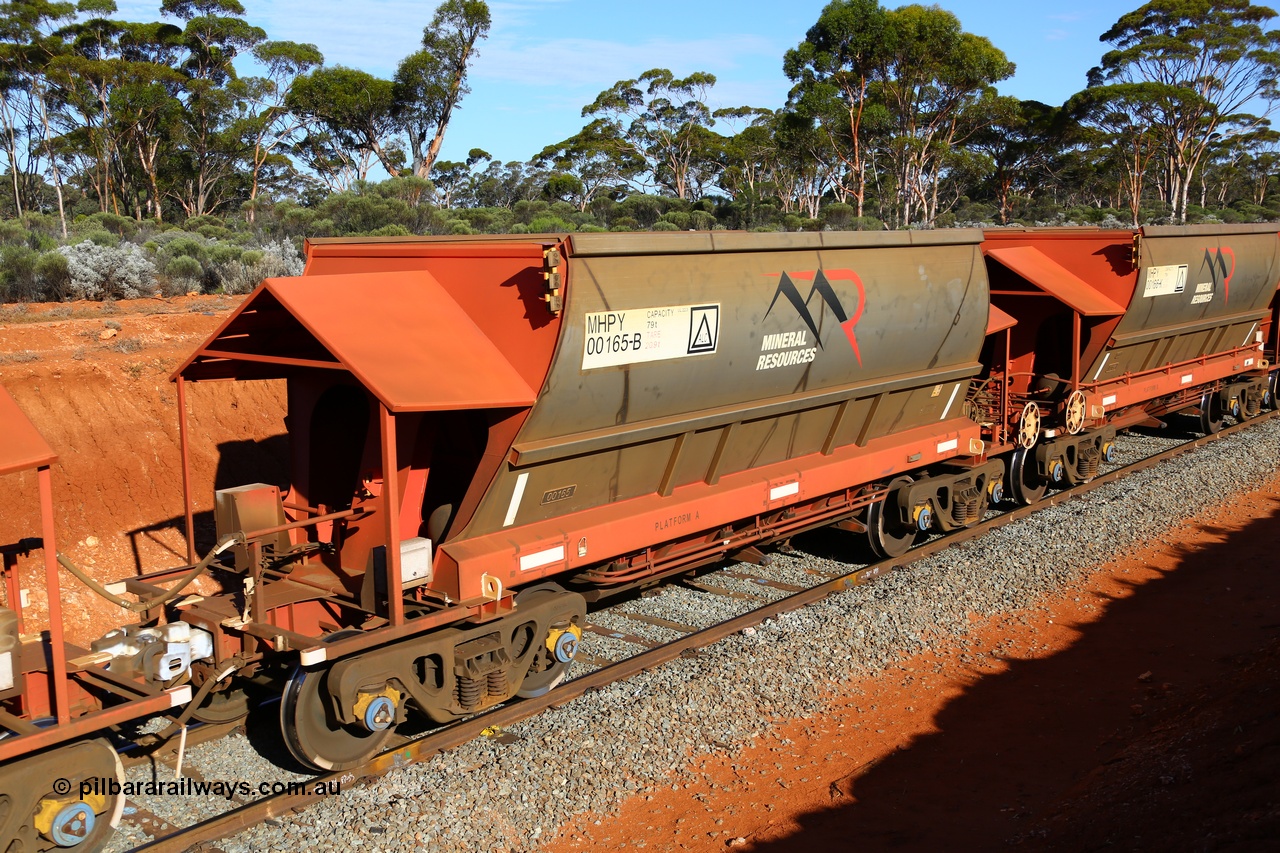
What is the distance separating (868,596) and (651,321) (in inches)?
145

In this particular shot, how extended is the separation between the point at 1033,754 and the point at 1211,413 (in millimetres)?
13163

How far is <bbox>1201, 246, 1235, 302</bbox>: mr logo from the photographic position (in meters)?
15.1

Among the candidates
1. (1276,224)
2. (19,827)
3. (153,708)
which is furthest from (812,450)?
(1276,224)

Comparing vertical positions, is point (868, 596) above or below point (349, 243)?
below

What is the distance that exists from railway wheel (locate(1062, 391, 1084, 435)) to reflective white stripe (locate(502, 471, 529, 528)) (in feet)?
26.1

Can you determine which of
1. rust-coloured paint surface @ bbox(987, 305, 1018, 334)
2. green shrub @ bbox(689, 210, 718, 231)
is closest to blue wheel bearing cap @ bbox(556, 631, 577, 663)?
rust-coloured paint surface @ bbox(987, 305, 1018, 334)

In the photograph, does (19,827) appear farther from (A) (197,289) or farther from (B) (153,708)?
(A) (197,289)

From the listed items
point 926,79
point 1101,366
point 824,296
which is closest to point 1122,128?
point 926,79

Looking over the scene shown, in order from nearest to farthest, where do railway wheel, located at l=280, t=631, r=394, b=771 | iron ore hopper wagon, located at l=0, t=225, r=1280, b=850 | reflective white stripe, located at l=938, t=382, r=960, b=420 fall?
1. iron ore hopper wagon, located at l=0, t=225, r=1280, b=850
2. railway wheel, located at l=280, t=631, r=394, b=771
3. reflective white stripe, located at l=938, t=382, r=960, b=420

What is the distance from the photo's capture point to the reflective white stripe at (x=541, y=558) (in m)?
7.14

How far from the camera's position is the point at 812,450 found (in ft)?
32.1

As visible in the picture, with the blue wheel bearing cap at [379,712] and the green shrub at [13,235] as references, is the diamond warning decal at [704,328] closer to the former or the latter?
the blue wheel bearing cap at [379,712]

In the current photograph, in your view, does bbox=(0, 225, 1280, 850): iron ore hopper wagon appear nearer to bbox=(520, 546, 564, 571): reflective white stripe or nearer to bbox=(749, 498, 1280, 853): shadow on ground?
bbox=(520, 546, 564, 571): reflective white stripe

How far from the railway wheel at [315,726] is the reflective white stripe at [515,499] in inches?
49.8
